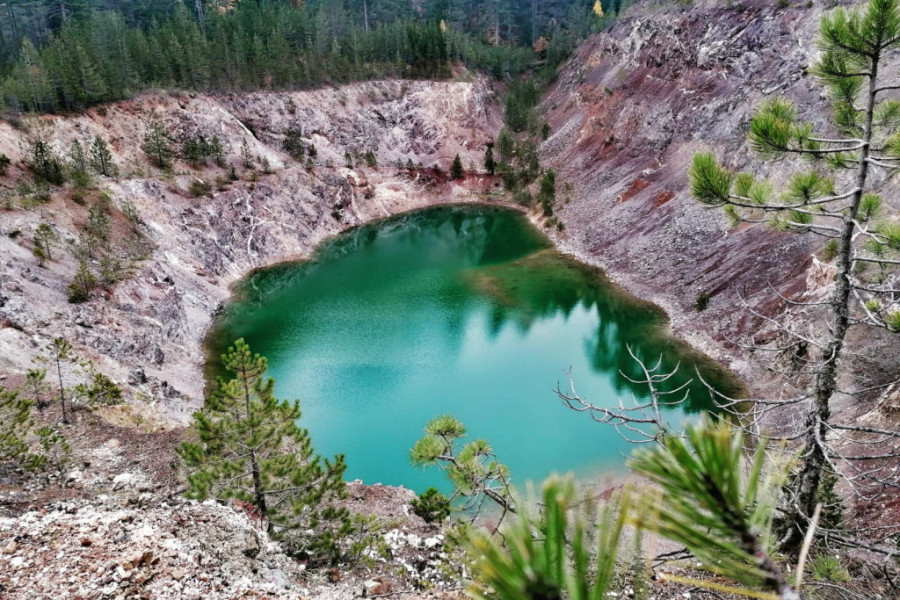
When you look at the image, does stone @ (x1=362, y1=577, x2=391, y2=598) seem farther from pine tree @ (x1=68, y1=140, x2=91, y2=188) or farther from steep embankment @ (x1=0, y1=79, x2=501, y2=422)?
pine tree @ (x1=68, y1=140, x2=91, y2=188)

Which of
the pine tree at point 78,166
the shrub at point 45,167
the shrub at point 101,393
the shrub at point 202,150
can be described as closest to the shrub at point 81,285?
the shrub at point 101,393

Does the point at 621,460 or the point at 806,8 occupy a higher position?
the point at 806,8

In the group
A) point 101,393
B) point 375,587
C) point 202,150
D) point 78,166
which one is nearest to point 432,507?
point 375,587

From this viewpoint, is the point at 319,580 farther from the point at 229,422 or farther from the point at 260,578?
the point at 229,422

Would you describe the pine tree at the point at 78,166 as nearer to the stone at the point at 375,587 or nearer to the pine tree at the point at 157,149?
the pine tree at the point at 157,149

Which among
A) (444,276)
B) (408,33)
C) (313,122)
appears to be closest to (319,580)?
(444,276)
